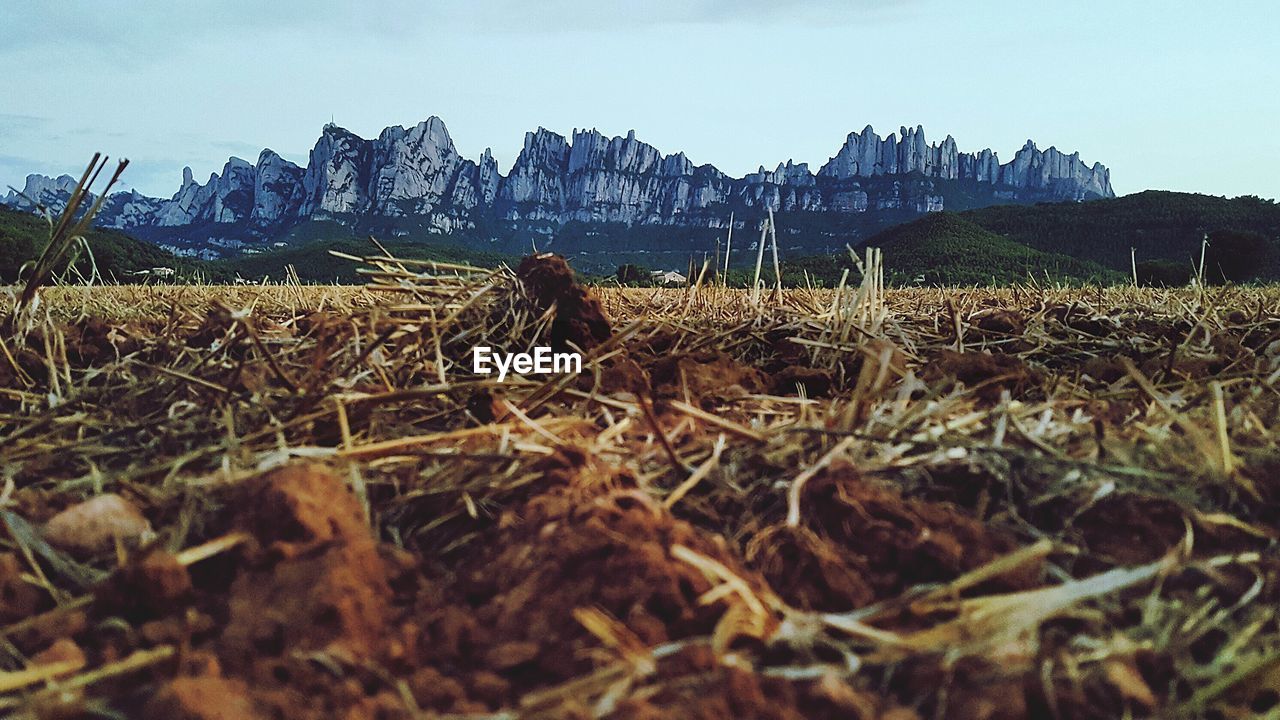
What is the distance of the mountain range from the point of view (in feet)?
429

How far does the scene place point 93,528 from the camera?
1363 millimetres

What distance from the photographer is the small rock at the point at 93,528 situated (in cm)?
135

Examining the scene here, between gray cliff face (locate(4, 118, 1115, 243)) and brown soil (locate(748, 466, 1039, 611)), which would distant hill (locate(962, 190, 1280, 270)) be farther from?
brown soil (locate(748, 466, 1039, 611))

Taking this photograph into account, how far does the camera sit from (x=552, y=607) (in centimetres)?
105

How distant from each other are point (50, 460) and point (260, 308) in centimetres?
251

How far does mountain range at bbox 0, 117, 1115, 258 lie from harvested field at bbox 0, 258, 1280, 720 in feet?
420

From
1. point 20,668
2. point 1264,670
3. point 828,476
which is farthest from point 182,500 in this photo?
point 1264,670

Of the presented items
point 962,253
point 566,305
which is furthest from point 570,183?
point 566,305

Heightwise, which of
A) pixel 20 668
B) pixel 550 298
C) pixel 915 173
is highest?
pixel 915 173

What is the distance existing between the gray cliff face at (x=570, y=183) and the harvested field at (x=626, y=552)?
433 ft

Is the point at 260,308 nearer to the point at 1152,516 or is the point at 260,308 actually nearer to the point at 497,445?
the point at 497,445

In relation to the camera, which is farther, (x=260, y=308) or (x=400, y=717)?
(x=260, y=308)

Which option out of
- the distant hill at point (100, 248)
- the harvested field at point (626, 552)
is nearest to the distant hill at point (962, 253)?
the distant hill at point (100, 248)

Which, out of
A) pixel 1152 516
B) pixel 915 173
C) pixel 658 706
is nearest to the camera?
pixel 658 706
